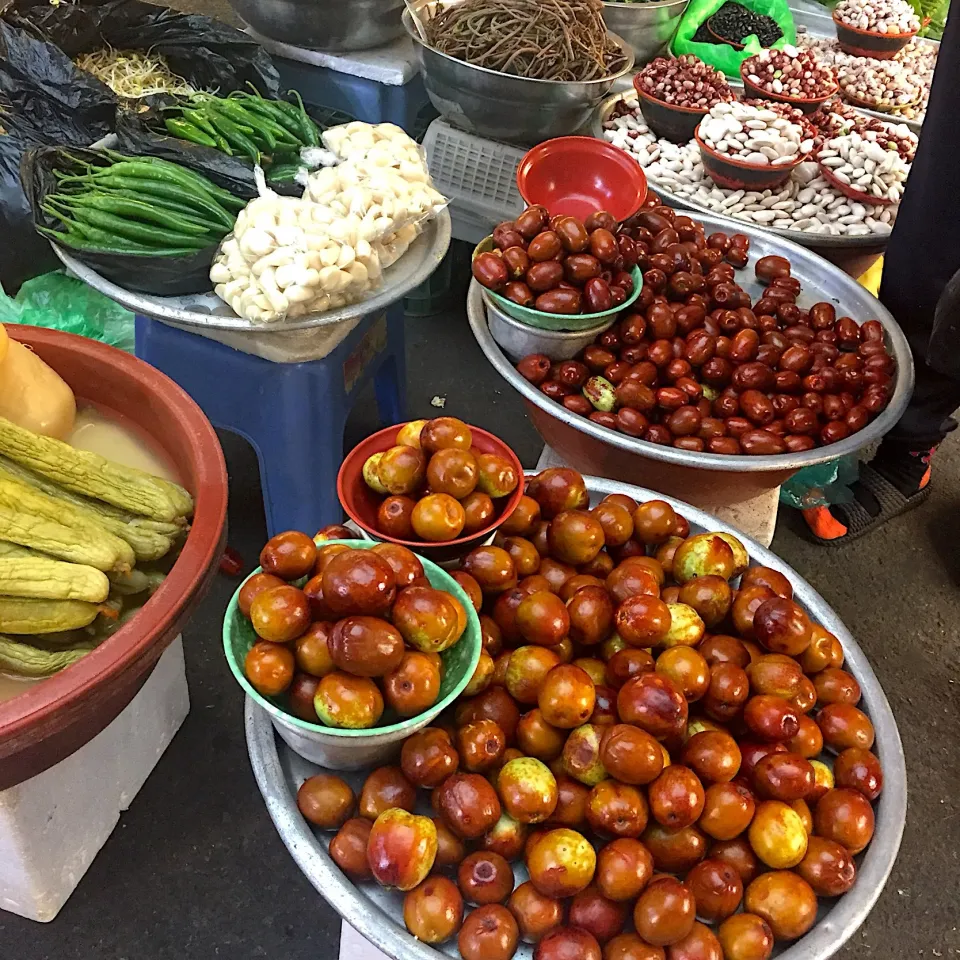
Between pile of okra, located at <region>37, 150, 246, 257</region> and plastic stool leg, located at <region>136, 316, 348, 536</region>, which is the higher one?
pile of okra, located at <region>37, 150, 246, 257</region>

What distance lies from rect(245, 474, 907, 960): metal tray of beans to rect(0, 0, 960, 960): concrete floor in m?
0.94

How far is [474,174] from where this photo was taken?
3.08m

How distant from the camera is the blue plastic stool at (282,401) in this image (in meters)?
2.24

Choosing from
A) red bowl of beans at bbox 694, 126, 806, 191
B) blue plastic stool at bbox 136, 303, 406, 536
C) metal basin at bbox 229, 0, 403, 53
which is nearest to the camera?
blue plastic stool at bbox 136, 303, 406, 536

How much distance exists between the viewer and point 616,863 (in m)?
1.05

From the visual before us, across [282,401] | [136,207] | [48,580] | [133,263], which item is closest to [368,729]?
[48,580]

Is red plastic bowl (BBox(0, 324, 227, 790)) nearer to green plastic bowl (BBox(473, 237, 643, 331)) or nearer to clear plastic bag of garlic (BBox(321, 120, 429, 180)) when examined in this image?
green plastic bowl (BBox(473, 237, 643, 331))

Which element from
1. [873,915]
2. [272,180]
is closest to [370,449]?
[272,180]

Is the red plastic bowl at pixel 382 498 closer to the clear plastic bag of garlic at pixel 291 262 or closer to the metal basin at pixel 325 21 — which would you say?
the clear plastic bag of garlic at pixel 291 262

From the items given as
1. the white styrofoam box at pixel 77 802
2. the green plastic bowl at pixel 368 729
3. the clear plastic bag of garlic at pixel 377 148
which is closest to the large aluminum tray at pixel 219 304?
the clear plastic bag of garlic at pixel 377 148

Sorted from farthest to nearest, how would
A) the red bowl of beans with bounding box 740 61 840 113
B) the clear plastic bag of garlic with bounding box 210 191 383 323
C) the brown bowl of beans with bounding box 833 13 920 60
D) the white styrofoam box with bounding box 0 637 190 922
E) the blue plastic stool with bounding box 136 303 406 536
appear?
the brown bowl of beans with bounding box 833 13 920 60
the red bowl of beans with bounding box 740 61 840 113
the blue plastic stool with bounding box 136 303 406 536
the clear plastic bag of garlic with bounding box 210 191 383 323
the white styrofoam box with bounding box 0 637 190 922

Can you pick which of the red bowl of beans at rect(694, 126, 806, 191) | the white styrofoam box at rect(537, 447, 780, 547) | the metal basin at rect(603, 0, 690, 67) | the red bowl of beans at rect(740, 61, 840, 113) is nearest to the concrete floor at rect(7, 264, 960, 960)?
the white styrofoam box at rect(537, 447, 780, 547)

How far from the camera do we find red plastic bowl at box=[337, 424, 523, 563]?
133cm

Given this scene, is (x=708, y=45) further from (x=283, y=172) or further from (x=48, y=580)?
(x=48, y=580)
